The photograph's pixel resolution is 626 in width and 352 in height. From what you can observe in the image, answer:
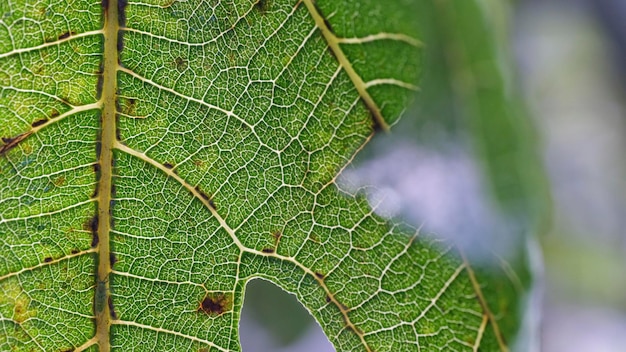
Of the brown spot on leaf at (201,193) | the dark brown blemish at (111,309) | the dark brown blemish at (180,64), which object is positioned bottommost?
the dark brown blemish at (111,309)

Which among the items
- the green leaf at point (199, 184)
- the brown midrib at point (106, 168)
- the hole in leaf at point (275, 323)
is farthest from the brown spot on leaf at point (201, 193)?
the hole in leaf at point (275, 323)

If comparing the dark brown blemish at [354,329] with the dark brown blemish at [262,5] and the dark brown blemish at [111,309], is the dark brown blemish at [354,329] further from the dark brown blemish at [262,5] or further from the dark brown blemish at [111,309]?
the dark brown blemish at [262,5]

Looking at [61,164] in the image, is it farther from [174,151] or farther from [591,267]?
[591,267]

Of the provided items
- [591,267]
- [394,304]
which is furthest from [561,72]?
[394,304]

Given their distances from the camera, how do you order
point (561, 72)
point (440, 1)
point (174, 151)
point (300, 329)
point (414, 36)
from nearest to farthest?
point (440, 1) < point (414, 36) < point (174, 151) < point (300, 329) < point (561, 72)

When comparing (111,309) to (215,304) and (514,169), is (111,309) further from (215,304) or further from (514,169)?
(514,169)

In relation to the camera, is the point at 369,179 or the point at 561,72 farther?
the point at 561,72

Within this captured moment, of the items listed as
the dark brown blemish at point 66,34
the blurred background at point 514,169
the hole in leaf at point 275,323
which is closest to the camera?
the blurred background at point 514,169
